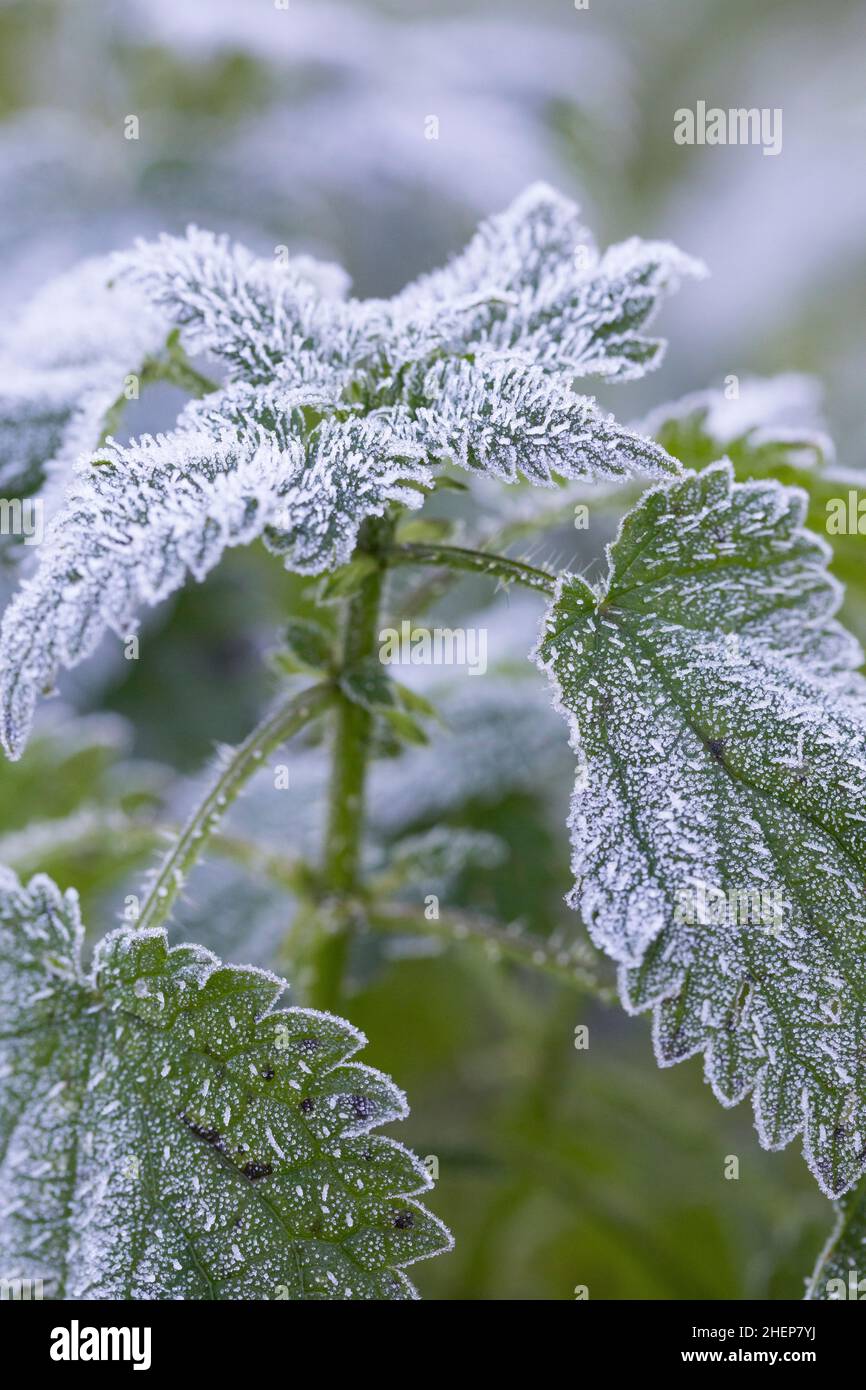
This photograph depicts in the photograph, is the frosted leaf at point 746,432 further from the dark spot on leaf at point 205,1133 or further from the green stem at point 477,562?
the dark spot on leaf at point 205,1133

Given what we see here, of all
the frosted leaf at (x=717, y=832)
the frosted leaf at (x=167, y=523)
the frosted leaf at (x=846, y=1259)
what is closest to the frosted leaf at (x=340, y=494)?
the frosted leaf at (x=167, y=523)

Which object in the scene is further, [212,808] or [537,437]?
[212,808]

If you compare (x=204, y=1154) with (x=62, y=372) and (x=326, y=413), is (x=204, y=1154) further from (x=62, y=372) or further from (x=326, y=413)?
(x=62, y=372)

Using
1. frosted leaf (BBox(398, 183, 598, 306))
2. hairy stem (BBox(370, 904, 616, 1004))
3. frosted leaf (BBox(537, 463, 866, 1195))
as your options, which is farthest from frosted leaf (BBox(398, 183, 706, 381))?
hairy stem (BBox(370, 904, 616, 1004))

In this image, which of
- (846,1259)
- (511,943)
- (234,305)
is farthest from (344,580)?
(846,1259)

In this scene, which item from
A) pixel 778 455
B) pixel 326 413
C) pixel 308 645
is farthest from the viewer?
pixel 778 455
